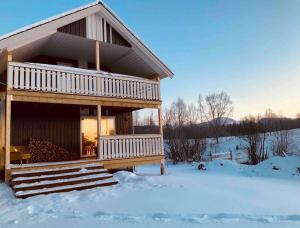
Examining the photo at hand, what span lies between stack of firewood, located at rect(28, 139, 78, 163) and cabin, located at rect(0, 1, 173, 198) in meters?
0.04

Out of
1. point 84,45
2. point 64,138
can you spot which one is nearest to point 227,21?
point 84,45

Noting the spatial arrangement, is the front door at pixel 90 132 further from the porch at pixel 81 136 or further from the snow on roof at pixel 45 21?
the snow on roof at pixel 45 21

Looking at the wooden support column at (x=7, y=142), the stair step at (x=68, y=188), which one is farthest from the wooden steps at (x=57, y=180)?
the wooden support column at (x=7, y=142)

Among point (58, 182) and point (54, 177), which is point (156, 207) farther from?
point (54, 177)

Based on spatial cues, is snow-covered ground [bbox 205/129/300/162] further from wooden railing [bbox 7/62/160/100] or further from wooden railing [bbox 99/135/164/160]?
wooden railing [bbox 7/62/160/100]

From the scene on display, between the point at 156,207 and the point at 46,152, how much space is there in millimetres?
7672

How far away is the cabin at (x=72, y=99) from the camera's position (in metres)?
9.48

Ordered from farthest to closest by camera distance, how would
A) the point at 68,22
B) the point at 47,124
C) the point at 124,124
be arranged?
the point at 124,124, the point at 47,124, the point at 68,22

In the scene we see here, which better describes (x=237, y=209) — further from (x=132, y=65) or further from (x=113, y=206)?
(x=132, y=65)

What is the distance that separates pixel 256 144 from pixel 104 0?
13049 mm

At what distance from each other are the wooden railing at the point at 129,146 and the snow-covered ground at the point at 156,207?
2401 mm

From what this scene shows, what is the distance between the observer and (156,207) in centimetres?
641

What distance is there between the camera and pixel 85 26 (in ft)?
38.8

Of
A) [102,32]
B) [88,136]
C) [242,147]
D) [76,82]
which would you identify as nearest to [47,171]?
[76,82]
